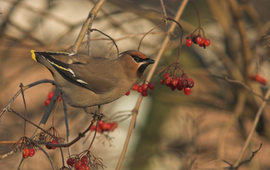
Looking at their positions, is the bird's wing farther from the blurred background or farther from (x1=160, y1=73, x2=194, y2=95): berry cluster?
the blurred background

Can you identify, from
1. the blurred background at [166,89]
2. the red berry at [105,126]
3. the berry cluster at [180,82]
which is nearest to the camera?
the berry cluster at [180,82]

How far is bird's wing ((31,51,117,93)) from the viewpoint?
286 centimetres

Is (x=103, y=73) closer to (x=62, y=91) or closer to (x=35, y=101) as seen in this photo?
(x=62, y=91)

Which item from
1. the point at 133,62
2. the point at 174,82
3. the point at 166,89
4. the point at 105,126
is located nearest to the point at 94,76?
the point at 133,62

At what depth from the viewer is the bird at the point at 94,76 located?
2918mm

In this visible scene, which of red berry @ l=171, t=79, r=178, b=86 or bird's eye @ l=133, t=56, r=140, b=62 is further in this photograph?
bird's eye @ l=133, t=56, r=140, b=62

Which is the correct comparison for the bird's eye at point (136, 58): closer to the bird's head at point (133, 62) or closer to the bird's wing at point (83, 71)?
the bird's head at point (133, 62)

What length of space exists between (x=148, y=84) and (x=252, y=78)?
223cm

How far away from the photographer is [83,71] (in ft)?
9.72

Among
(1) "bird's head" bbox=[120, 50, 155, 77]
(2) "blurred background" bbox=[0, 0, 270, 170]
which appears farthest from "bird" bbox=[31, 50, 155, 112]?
(2) "blurred background" bbox=[0, 0, 270, 170]

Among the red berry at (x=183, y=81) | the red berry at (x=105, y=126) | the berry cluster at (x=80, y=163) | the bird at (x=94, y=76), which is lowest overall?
the berry cluster at (x=80, y=163)

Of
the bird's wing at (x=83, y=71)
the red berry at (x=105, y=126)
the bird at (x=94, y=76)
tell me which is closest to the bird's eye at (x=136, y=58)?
the bird at (x=94, y=76)

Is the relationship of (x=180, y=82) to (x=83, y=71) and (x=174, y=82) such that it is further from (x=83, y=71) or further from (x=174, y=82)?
(x=83, y=71)

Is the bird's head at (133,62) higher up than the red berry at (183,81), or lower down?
higher up
